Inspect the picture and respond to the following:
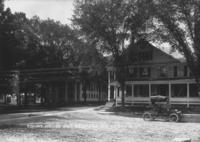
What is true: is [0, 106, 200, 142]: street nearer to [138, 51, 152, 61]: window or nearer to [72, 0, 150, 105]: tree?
[72, 0, 150, 105]: tree

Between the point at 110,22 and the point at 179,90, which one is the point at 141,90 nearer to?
the point at 179,90

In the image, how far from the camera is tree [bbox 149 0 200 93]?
45375 mm

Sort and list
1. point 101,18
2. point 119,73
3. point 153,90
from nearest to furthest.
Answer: point 101,18 < point 119,73 < point 153,90

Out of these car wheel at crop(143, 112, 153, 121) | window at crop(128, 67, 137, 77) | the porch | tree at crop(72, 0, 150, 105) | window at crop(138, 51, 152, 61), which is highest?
tree at crop(72, 0, 150, 105)

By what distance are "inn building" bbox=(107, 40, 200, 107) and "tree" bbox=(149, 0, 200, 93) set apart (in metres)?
5.69

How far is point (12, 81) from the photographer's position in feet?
224

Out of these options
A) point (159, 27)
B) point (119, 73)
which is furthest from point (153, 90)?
point (159, 27)

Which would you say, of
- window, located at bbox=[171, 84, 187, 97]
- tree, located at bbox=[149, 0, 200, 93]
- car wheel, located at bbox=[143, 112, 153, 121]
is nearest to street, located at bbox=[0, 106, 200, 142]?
car wheel, located at bbox=[143, 112, 153, 121]

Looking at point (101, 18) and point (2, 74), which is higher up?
point (101, 18)

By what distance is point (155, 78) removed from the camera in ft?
186

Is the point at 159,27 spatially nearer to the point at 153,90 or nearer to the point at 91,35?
the point at 91,35

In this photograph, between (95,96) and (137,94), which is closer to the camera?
(137,94)

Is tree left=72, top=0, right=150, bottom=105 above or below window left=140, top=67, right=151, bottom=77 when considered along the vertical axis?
above

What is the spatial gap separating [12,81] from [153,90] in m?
26.1
